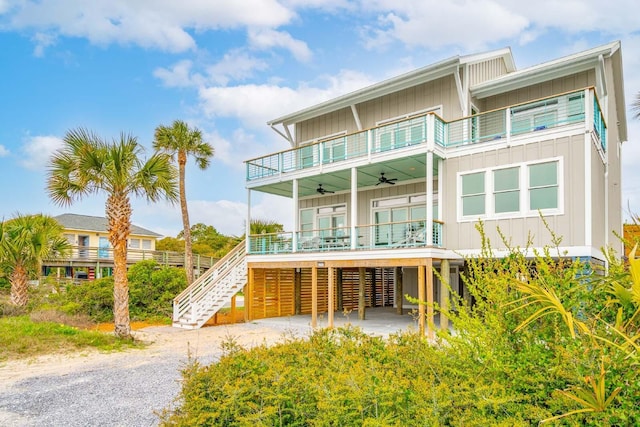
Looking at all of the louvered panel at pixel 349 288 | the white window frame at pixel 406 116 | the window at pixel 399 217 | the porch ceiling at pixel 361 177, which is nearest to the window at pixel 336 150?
the porch ceiling at pixel 361 177

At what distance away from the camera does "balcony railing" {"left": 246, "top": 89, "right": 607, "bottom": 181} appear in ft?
40.8

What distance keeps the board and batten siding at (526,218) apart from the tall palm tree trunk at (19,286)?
605 inches

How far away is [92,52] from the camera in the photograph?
18062 millimetres

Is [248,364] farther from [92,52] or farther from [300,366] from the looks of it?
[92,52]

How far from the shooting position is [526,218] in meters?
12.0

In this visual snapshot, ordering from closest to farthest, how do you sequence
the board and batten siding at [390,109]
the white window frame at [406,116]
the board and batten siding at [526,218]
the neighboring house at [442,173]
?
the board and batten siding at [526,218], the neighboring house at [442,173], the board and batten siding at [390,109], the white window frame at [406,116]

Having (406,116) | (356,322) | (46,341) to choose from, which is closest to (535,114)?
(406,116)

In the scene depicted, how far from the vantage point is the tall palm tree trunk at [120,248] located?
39.0 feet

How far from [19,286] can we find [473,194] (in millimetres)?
16620

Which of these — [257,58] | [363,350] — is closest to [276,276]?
[257,58]

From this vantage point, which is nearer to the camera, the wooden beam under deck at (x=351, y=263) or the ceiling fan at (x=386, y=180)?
the wooden beam under deck at (x=351, y=263)

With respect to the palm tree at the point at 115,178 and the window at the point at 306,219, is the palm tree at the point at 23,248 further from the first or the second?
the window at the point at 306,219

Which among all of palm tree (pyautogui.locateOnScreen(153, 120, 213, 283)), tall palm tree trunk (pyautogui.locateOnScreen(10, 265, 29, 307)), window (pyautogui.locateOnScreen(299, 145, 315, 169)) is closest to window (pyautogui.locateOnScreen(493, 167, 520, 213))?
window (pyautogui.locateOnScreen(299, 145, 315, 169))

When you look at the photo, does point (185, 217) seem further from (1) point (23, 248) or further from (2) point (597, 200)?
(2) point (597, 200)
